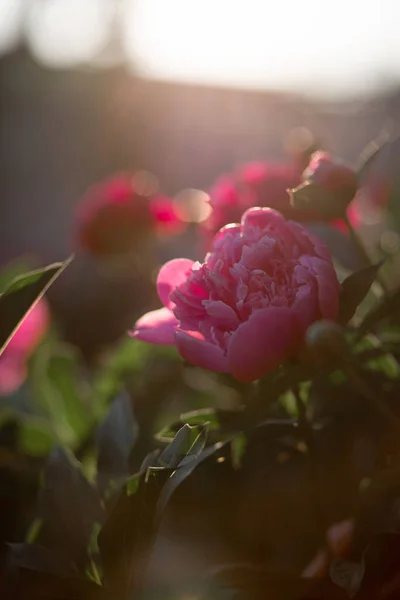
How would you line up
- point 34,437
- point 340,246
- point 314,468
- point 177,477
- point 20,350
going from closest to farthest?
point 177,477, point 314,468, point 340,246, point 34,437, point 20,350

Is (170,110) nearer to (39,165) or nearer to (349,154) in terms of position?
(39,165)

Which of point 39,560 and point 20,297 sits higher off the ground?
point 20,297

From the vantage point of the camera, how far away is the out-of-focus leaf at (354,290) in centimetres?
44

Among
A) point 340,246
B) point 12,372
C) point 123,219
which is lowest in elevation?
point 12,372

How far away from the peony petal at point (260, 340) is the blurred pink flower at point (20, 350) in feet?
1.96

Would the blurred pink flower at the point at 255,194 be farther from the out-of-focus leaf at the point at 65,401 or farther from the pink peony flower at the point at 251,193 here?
the out-of-focus leaf at the point at 65,401

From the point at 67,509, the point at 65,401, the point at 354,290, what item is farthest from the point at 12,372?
the point at 354,290

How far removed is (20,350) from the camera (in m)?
0.99

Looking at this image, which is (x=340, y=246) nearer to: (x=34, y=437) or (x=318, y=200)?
(x=318, y=200)

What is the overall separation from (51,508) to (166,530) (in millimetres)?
86

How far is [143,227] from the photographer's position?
109 centimetres

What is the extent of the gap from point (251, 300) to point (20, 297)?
0.13 m

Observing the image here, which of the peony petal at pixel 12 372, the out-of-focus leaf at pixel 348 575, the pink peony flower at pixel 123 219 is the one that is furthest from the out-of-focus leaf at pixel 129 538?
the pink peony flower at pixel 123 219

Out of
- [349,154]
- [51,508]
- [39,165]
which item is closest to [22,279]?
[51,508]
